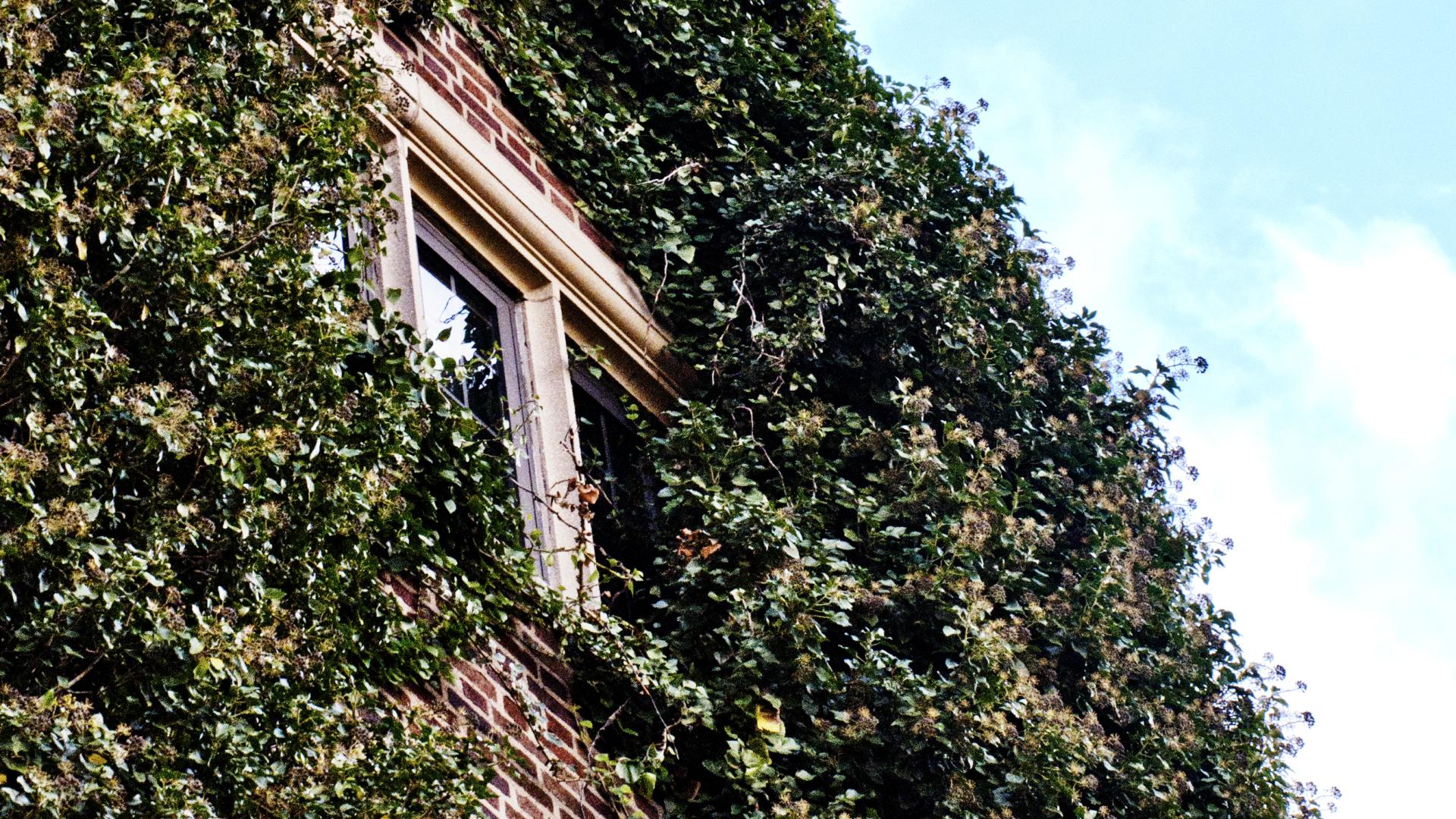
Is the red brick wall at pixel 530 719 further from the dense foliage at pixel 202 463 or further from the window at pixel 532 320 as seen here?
the window at pixel 532 320

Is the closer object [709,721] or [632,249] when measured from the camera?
[709,721]

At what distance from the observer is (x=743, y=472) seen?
7.50m

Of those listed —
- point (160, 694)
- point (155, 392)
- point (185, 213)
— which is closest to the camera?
point (160, 694)

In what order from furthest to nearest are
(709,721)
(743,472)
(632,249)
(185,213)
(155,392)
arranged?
(632,249) < (743,472) < (709,721) < (185,213) < (155,392)

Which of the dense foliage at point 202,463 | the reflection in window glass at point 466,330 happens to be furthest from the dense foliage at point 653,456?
the reflection in window glass at point 466,330

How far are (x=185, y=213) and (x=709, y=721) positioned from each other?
2.37 meters

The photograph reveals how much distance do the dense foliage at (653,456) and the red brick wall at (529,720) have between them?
3.1 inches

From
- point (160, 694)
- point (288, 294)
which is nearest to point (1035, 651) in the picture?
point (288, 294)

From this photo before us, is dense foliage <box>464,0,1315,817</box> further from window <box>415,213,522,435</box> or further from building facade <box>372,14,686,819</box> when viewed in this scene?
window <box>415,213,522,435</box>

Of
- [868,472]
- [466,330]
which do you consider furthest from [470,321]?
[868,472]

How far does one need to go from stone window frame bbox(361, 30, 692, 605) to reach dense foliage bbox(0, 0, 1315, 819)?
8.4 inches

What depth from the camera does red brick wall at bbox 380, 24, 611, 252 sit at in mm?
7551

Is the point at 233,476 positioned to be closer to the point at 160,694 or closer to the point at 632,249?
Result: the point at 160,694

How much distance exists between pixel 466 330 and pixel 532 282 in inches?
15.9
